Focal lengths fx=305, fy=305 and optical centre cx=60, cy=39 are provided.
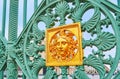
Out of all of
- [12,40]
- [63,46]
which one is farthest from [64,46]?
[12,40]

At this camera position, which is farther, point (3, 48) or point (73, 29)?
point (3, 48)

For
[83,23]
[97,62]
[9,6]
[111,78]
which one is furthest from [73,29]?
[9,6]

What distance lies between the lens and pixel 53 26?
197 cm

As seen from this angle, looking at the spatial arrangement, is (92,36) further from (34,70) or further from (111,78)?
(34,70)

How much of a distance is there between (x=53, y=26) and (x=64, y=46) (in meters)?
0.19

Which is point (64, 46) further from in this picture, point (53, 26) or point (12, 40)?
point (12, 40)

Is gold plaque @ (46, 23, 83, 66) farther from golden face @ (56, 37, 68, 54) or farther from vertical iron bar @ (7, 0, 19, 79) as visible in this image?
vertical iron bar @ (7, 0, 19, 79)

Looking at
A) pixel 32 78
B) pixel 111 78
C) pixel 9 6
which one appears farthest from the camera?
pixel 9 6

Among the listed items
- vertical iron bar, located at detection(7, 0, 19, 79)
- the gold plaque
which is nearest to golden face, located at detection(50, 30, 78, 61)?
the gold plaque

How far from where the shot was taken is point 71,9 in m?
A: 1.88

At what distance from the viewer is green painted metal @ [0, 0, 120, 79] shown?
1709mm

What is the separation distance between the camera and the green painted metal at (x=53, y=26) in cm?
171

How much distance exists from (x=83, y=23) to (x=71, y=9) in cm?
13

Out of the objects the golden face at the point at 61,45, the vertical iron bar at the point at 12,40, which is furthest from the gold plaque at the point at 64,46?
the vertical iron bar at the point at 12,40
